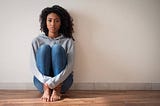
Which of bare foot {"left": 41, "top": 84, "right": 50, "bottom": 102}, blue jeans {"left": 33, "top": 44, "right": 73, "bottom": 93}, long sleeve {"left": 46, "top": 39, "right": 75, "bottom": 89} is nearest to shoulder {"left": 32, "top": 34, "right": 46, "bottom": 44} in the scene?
blue jeans {"left": 33, "top": 44, "right": 73, "bottom": 93}

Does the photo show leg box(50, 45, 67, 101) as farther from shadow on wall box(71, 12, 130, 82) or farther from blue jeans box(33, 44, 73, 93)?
shadow on wall box(71, 12, 130, 82)

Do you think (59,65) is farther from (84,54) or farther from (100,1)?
(100,1)

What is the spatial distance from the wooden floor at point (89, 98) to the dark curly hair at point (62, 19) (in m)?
0.52

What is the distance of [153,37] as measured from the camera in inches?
82.0

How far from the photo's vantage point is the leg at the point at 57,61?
179cm

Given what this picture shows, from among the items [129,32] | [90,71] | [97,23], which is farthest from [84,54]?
[129,32]

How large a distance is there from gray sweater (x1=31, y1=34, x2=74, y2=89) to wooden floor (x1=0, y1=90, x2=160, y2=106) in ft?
0.52

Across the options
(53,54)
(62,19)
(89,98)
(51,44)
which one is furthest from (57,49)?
(89,98)

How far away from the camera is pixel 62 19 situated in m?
2.00

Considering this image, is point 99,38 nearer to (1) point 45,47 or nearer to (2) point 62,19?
(2) point 62,19

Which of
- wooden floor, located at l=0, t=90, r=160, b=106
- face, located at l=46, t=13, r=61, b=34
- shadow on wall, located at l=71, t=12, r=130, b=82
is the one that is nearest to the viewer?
wooden floor, located at l=0, t=90, r=160, b=106

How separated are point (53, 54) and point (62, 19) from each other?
36cm

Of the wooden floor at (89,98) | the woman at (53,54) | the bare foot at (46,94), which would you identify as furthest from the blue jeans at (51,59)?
the wooden floor at (89,98)

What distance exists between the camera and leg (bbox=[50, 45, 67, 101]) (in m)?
1.79
